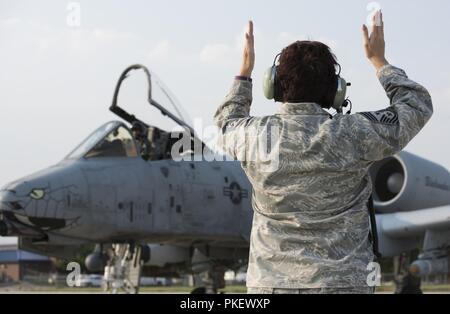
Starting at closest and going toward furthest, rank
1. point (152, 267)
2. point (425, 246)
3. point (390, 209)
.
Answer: point (425, 246) < point (390, 209) < point (152, 267)

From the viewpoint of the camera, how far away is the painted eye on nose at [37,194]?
35.2 ft

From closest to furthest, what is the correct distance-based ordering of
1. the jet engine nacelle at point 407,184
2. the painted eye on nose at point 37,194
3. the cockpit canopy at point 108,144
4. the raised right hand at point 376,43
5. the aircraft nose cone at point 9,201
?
the raised right hand at point 376,43 < the aircraft nose cone at point 9,201 < the painted eye on nose at point 37,194 < the cockpit canopy at point 108,144 < the jet engine nacelle at point 407,184

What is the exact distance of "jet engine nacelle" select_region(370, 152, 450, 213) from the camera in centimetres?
1703

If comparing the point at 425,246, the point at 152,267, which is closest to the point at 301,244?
the point at 425,246

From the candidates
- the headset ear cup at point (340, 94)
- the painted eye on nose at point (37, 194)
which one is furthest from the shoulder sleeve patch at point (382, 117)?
the painted eye on nose at point (37, 194)

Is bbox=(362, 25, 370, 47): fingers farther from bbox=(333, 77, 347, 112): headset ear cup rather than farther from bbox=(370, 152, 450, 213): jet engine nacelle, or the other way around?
bbox=(370, 152, 450, 213): jet engine nacelle

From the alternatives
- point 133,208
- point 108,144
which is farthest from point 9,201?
point 108,144

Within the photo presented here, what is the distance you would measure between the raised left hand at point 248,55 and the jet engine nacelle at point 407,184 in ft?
47.0

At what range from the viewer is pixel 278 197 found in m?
2.72

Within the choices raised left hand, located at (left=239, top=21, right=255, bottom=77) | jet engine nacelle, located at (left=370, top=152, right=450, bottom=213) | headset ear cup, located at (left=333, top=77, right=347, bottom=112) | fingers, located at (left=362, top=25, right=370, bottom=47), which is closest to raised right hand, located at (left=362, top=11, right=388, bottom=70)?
fingers, located at (left=362, top=25, right=370, bottom=47)

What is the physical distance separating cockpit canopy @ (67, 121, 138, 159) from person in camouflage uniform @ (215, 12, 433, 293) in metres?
9.61

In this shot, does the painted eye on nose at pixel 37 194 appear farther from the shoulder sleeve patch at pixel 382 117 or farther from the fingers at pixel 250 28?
the shoulder sleeve patch at pixel 382 117
